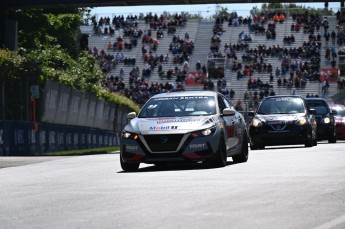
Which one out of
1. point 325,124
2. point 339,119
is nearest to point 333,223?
point 325,124

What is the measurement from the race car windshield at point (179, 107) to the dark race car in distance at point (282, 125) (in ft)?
30.0

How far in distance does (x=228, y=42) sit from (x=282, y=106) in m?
51.6

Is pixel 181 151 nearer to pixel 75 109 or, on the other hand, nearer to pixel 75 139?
pixel 75 139

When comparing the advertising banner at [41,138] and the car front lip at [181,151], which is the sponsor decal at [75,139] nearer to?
the advertising banner at [41,138]

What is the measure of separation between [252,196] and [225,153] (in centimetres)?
643

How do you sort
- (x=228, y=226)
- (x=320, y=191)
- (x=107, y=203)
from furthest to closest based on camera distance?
(x=320, y=191)
(x=107, y=203)
(x=228, y=226)

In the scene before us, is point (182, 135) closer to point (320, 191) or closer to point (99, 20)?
point (320, 191)

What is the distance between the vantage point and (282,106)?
2898 centimetres

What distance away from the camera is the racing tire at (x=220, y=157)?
692 inches

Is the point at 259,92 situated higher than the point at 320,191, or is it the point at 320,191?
the point at 320,191

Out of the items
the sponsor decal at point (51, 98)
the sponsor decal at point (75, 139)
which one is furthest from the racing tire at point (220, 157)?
the sponsor decal at point (75, 139)

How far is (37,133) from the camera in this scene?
30406 mm

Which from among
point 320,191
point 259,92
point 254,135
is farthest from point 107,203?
point 259,92

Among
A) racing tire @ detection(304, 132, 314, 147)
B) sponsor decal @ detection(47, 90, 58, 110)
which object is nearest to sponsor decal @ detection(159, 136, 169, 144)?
racing tire @ detection(304, 132, 314, 147)
